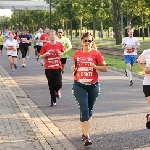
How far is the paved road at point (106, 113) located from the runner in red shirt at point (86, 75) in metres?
0.46

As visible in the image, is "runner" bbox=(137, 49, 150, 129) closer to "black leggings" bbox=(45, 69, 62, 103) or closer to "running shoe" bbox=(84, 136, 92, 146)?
"running shoe" bbox=(84, 136, 92, 146)

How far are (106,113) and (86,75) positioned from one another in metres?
3.14

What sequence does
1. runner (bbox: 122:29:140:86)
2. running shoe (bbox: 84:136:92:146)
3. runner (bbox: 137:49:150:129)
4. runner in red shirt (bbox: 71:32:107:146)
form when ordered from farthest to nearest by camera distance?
runner (bbox: 122:29:140:86)
runner (bbox: 137:49:150:129)
runner in red shirt (bbox: 71:32:107:146)
running shoe (bbox: 84:136:92:146)

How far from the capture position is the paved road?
320 inches

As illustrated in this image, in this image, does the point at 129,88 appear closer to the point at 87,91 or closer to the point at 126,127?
the point at 126,127

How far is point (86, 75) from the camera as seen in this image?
7.97 metres

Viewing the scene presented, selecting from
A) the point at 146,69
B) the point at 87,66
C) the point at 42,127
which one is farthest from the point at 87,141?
the point at 42,127

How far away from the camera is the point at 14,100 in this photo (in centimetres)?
1285

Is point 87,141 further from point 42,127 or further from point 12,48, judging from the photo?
point 12,48

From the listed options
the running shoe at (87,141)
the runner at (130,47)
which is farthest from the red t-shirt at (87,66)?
the runner at (130,47)

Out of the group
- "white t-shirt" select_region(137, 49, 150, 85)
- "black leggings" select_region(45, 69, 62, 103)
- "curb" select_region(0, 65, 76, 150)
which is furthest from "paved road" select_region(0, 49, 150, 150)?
"white t-shirt" select_region(137, 49, 150, 85)

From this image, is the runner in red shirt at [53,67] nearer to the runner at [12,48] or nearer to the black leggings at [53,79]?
the black leggings at [53,79]

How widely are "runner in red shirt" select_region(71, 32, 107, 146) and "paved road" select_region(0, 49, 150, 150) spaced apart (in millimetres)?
463

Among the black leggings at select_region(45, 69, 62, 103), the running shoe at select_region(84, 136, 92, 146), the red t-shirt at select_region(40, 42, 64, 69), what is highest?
the red t-shirt at select_region(40, 42, 64, 69)
